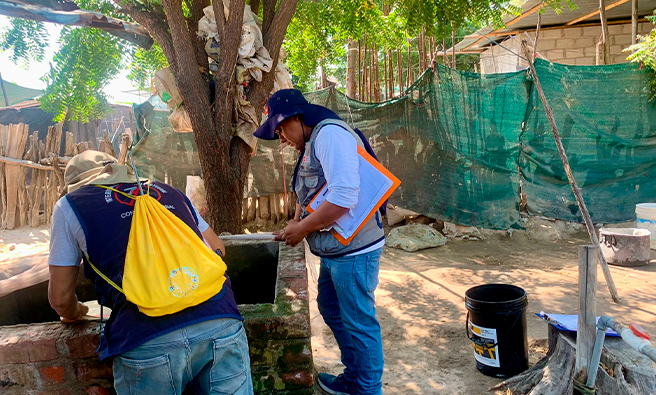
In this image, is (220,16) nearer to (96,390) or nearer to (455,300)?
(96,390)

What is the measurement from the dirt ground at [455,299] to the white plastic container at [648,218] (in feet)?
1.58

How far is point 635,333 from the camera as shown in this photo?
218cm

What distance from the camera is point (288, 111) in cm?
292

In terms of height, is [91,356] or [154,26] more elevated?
[154,26]

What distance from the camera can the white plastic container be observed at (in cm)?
691

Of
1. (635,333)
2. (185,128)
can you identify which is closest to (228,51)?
(185,128)

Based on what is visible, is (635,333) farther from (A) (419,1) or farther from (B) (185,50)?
(A) (419,1)

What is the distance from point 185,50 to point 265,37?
75 centimetres

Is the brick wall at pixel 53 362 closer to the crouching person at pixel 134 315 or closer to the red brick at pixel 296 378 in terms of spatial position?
the crouching person at pixel 134 315

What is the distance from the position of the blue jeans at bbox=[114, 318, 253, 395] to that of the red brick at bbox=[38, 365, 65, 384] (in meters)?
0.47

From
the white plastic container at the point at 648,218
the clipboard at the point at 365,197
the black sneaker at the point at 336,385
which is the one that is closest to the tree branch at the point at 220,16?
the clipboard at the point at 365,197

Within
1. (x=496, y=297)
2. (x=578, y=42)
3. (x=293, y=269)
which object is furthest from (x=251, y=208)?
(x=578, y=42)

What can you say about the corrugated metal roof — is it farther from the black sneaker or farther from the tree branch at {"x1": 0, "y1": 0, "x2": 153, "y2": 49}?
the black sneaker

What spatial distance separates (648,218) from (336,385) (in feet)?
18.6
